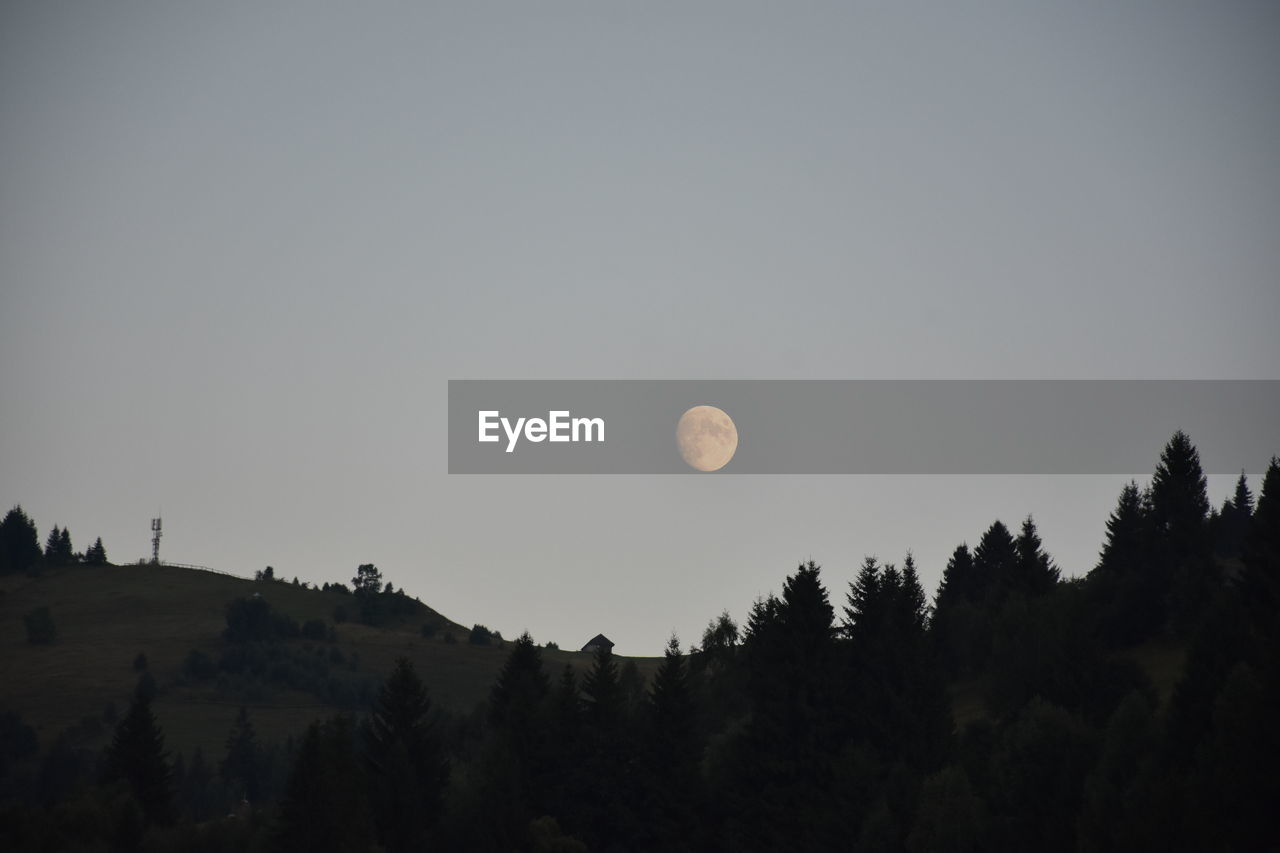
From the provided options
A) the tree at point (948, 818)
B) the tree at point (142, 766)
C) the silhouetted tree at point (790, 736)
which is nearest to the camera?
the tree at point (948, 818)

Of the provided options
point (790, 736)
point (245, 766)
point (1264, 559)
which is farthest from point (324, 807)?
point (245, 766)

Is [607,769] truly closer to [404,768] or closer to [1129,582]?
[404,768]

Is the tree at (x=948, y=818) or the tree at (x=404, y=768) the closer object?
the tree at (x=948, y=818)

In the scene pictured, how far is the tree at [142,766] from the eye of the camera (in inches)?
4350

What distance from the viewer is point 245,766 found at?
577 feet

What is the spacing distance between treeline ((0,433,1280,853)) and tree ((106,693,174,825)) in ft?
0.55

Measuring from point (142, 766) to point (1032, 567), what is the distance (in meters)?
72.8

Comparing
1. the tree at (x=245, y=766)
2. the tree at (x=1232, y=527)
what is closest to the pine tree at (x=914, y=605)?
the tree at (x=1232, y=527)

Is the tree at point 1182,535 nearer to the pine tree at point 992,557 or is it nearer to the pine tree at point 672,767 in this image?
the pine tree at point 992,557

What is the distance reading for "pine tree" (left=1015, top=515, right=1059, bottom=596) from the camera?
127250 mm

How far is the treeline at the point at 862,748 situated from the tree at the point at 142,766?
168mm

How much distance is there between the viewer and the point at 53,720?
194 meters

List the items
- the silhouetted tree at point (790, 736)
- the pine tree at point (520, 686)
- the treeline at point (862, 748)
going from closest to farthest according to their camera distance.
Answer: the treeline at point (862, 748)
the silhouetted tree at point (790, 736)
the pine tree at point (520, 686)

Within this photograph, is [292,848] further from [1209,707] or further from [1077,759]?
[1209,707]
